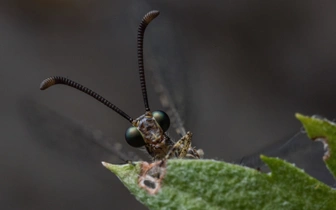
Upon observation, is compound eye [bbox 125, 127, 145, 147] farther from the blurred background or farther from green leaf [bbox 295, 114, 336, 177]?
the blurred background

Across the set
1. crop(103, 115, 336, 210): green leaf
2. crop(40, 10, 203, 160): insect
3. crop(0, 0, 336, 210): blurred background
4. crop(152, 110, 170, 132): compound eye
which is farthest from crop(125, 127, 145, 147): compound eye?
crop(0, 0, 336, 210): blurred background

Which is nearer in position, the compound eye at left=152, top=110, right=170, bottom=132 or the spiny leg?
the spiny leg

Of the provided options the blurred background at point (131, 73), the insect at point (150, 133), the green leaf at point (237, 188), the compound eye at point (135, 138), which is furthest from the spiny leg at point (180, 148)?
the blurred background at point (131, 73)

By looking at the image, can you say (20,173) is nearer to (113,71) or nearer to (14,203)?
(14,203)

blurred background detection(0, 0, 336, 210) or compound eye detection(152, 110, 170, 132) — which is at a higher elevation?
blurred background detection(0, 0, 336, 210)

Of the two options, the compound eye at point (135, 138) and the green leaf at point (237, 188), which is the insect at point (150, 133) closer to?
the compound eye at point (135, 138)

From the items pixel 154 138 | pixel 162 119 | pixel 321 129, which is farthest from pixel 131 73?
pixel 321 129

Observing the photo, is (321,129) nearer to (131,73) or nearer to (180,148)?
(180,148)
